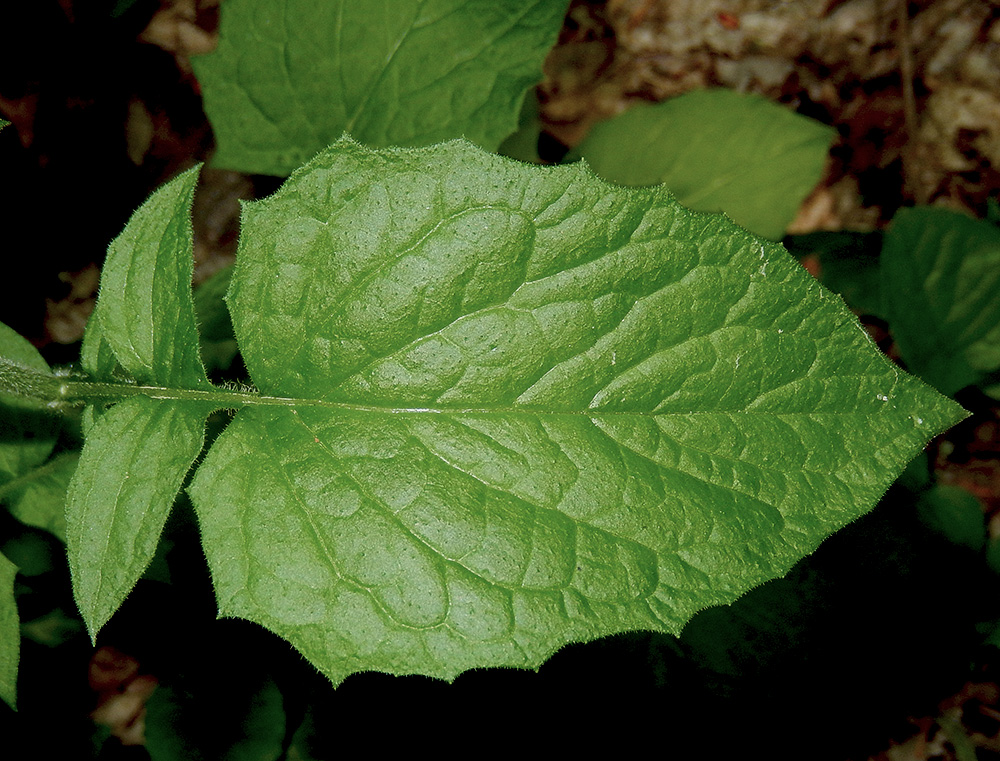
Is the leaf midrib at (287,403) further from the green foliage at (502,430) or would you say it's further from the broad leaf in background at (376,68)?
the broad leaf in background at (376,68)

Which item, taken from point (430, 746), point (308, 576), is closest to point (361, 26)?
point (308, 576)

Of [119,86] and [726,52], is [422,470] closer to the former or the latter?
[119,86]

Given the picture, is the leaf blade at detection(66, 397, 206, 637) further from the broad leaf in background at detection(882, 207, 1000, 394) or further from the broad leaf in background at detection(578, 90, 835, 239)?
the broad leaf in background at detection(882, 207, 1000, 394)

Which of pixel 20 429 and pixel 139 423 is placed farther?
pixel 20 429

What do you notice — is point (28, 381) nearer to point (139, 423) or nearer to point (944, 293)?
point (139, 423)

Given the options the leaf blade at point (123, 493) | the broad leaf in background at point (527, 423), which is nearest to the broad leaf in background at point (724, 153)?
the broad leaf in background at point (527, 423)

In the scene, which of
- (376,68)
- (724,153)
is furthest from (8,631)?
(724,153)
